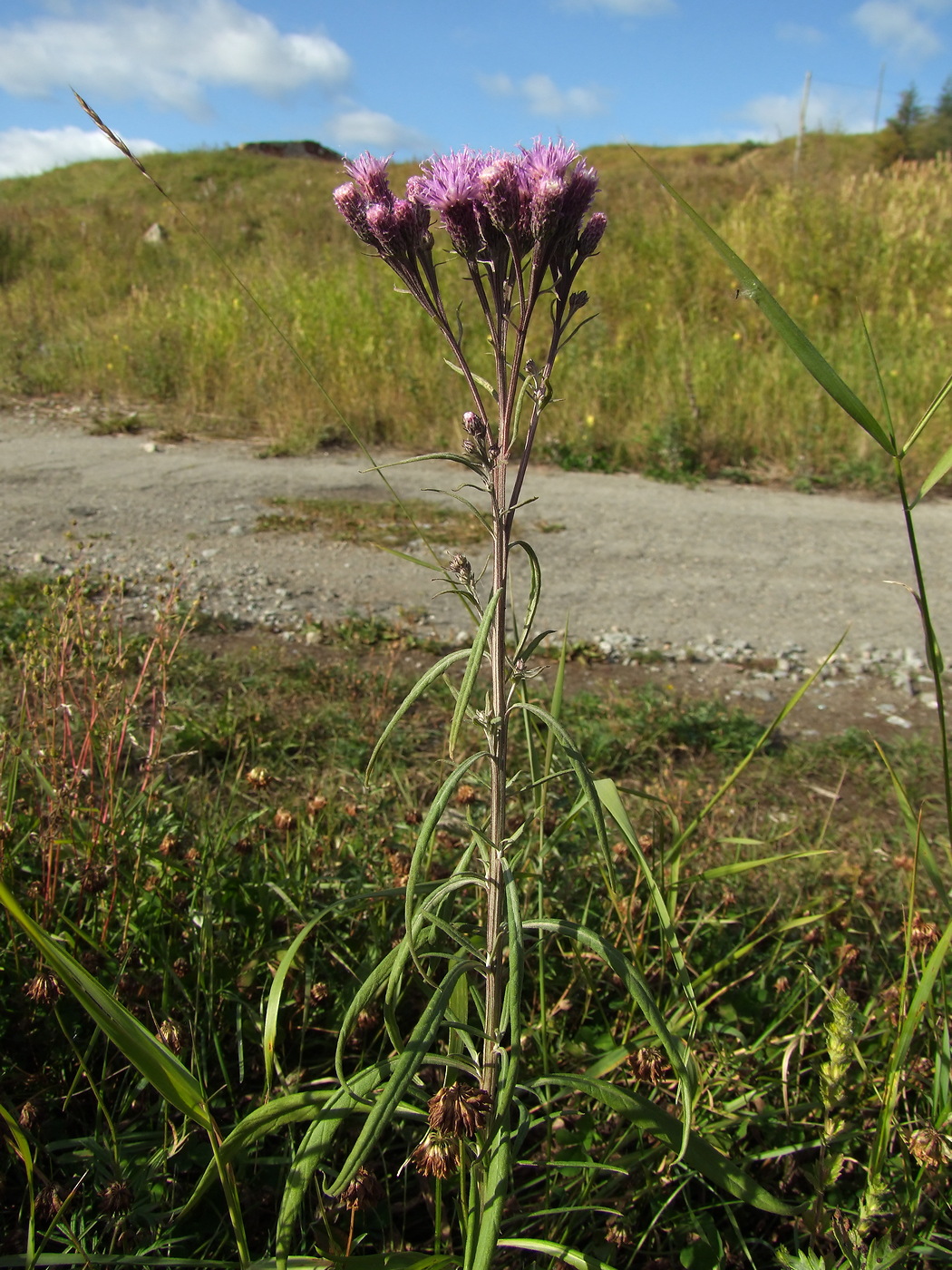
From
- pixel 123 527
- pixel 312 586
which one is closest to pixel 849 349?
pixel 312 586

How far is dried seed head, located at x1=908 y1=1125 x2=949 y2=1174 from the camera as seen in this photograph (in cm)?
113

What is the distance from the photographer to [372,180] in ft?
3.42

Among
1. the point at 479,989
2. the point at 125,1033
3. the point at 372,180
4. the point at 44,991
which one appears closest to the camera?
the point at 125,1033

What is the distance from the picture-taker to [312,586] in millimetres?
3844

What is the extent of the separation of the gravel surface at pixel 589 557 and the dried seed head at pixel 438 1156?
78.8 inches

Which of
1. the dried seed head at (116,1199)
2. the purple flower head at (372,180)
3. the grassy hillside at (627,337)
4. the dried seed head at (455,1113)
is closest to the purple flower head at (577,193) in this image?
the purple flower head at (372,180)

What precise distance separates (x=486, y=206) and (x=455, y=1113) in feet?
3.44

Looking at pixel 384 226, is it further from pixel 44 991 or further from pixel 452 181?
pixel 44 991

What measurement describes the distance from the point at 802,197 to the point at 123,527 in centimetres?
798

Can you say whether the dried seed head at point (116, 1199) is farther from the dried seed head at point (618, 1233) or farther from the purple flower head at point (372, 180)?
the purple flower head at point (372, 180)

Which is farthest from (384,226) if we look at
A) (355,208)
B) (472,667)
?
(472,667)

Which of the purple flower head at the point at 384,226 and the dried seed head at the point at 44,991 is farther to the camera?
the dried seed head at the point at 44,991

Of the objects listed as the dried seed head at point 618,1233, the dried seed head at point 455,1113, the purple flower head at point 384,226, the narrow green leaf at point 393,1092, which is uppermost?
the purple flower head at point 384,226

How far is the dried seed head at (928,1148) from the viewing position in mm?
1131
